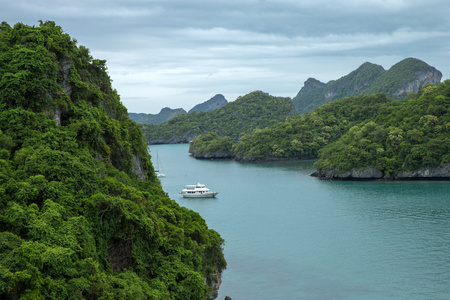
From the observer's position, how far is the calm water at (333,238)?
2514 centimetres

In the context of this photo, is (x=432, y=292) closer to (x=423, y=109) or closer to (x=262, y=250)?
(x=262, y=250)

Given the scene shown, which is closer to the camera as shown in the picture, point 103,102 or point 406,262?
point 103,102

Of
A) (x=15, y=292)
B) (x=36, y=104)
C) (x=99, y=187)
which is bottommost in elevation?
(x=15, y=292)

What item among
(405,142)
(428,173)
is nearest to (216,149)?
(405,142)

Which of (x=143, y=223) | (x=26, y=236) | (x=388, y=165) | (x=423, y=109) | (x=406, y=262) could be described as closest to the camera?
(x=26, y=236)

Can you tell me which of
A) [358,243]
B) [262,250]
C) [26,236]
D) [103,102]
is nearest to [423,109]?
[358,243]

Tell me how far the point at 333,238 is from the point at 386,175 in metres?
30.1

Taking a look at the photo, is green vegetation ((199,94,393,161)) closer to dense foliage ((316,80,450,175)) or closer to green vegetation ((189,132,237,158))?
green vegetation ((189,132,237,158))

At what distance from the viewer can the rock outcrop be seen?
192ft

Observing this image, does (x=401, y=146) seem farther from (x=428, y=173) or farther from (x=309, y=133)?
(x=309, y=133)

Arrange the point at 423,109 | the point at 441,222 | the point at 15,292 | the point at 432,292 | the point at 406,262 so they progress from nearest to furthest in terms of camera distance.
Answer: the point at 15,292 → the point at 432,292 → the point at 406,262 → the point at 441,222 → the point at 423,109

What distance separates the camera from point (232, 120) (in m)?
166

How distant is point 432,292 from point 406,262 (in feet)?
14.5

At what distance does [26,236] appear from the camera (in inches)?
553
